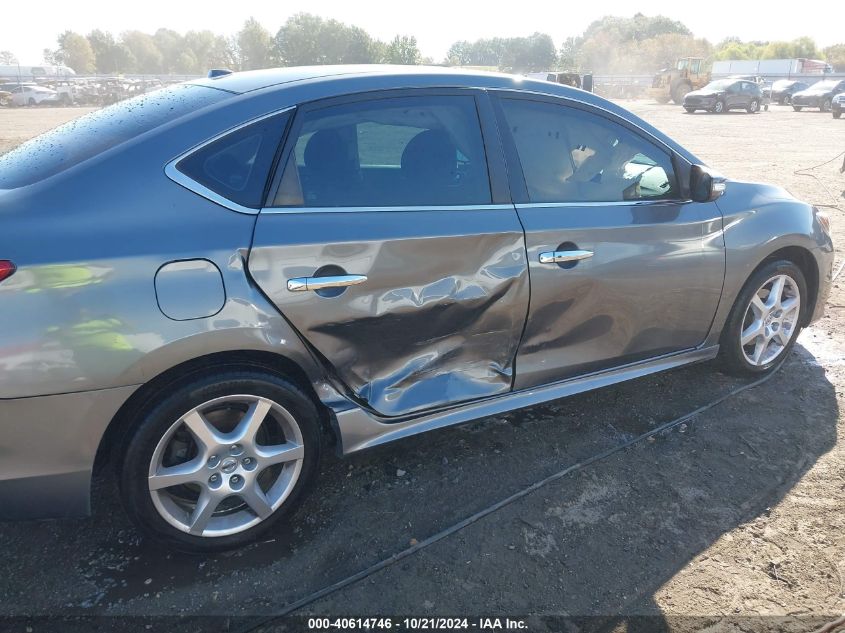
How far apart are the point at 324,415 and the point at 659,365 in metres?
1.88

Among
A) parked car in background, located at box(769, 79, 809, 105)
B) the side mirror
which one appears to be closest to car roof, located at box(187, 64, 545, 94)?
the side mirror

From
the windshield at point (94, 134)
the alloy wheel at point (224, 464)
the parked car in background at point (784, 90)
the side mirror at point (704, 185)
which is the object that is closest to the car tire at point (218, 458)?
the alloy wheel at point (224, 464)

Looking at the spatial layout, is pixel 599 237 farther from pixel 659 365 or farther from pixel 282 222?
pixel 282 222

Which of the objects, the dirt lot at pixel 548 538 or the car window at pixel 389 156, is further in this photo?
the car window at pixel 389 156

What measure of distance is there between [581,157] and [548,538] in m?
1.80

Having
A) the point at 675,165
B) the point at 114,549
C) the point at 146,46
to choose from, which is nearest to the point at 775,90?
the point at 675,165

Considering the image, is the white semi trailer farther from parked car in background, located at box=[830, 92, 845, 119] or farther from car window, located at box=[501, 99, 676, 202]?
car window, located at box=[501, 99, 676, 202]

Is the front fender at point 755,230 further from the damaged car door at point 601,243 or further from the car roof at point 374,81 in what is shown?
the car roof at point 374,81

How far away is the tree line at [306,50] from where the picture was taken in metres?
82.7

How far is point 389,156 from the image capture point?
8.86ft

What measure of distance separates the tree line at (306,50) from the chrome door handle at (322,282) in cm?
7216

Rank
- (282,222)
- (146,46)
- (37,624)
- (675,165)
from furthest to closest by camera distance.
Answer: (146,46) < (675,165) < (282,222) < (37,624)

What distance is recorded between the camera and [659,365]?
11.3ft

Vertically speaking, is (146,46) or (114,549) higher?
(146,46)
